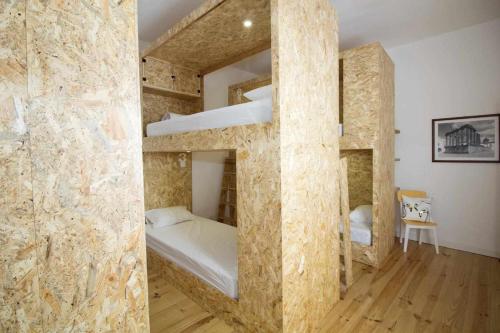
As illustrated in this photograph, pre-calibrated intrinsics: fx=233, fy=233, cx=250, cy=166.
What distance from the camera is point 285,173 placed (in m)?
1.59

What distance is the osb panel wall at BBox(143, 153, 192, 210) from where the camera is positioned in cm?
368

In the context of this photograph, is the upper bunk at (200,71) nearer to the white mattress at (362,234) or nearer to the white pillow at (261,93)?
the white pillow at (261,93)

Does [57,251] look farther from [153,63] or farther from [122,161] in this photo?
[153,63]

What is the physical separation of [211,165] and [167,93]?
5.18 ft

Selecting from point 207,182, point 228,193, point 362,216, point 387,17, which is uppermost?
point 387,17

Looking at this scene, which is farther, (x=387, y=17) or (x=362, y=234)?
(x=362, y=234)

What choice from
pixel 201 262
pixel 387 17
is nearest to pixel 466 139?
pixel 387 17

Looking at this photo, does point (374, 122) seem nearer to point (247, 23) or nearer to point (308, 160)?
point (308, 160)

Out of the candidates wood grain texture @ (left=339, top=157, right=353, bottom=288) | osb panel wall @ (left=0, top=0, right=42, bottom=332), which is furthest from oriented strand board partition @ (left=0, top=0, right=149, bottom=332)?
wood grain texture @ (left=339, top=157, right=353, bottom=288)

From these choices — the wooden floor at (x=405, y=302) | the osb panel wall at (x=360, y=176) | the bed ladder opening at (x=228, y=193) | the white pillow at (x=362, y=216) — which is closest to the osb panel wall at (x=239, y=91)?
the bed ladder opening at (x=228, y=193)

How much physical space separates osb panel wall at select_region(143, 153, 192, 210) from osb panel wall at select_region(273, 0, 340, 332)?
8.96 feet

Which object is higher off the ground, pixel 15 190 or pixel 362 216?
pixel 15 190

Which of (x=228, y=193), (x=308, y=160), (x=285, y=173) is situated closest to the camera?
(x=285, y=173)

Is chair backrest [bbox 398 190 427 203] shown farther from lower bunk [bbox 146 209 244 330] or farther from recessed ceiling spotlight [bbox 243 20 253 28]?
recessed ceiling spotlight [bbox 243 20 253 28]
